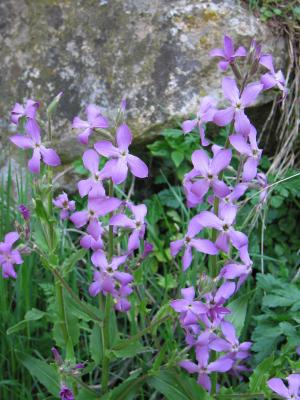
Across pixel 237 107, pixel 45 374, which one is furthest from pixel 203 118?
pixel 45 374

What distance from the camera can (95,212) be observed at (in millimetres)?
1608

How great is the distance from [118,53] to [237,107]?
1666mm

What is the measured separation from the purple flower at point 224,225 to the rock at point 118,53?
141 centimetres

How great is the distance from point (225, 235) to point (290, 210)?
1320mm

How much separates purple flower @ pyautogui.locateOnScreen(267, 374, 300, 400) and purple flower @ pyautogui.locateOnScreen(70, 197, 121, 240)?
0.59 meters

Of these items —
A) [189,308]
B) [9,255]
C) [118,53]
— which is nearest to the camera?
[189,308]

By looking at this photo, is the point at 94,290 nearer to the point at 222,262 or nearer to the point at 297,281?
the point at 222,262

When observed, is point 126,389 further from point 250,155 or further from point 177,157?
point 177,157

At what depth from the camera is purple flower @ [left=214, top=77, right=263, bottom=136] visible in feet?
5.07

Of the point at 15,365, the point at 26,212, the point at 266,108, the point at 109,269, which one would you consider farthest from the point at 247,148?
the point at 266,108

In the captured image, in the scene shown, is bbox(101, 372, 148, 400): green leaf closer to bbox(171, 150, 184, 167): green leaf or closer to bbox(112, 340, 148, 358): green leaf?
bbox(112, 340, 148, 358): green leaf

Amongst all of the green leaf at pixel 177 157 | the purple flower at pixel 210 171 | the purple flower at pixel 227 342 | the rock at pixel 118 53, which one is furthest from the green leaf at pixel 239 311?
the rock at pixel 118 53

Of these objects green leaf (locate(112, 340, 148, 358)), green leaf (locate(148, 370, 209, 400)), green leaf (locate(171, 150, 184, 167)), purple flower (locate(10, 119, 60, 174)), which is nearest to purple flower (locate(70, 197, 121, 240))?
purple flower (locate(10, 119, 60, 174))

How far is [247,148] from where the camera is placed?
1580mm
